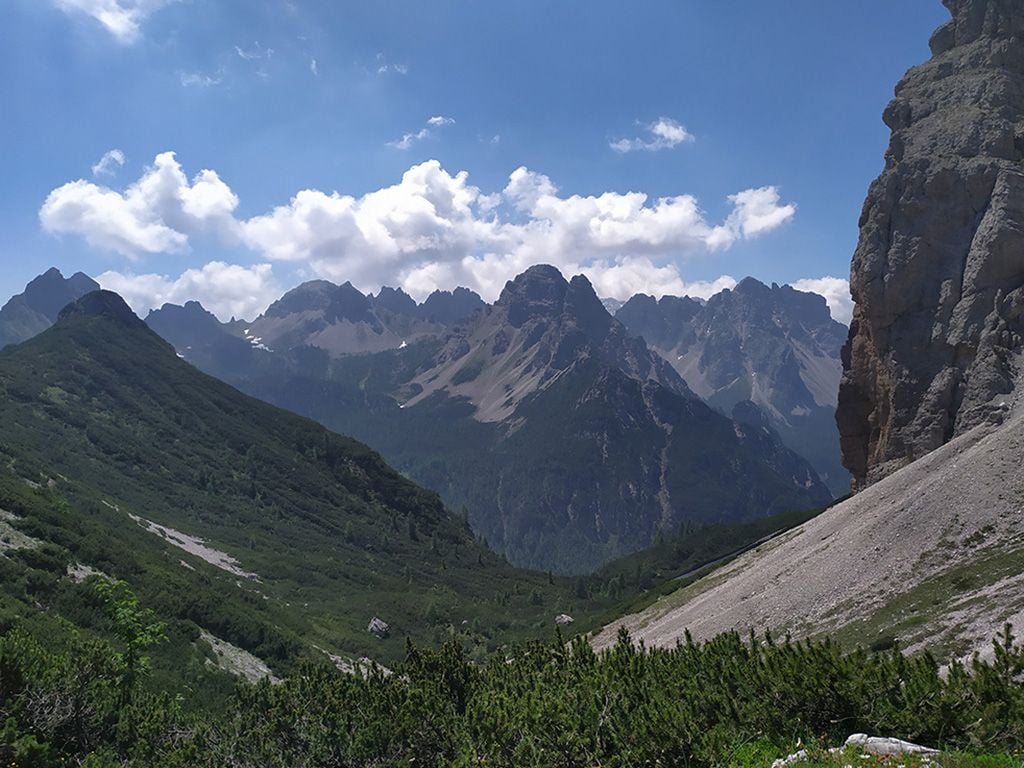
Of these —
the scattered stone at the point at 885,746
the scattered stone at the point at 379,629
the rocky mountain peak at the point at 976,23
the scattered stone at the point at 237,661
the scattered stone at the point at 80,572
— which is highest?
the rocky mountain peak at the point at 976,23

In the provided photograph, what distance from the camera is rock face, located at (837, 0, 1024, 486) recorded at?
81.3 metres

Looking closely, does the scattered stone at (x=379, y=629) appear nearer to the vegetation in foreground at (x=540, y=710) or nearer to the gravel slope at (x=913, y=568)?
the gravel slope at (x=913, y=568)

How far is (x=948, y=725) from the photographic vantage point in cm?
1739

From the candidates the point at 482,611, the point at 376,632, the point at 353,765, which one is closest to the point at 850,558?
the point at 353,765

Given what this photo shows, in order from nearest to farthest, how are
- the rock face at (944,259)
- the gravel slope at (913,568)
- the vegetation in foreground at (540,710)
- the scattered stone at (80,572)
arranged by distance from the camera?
the vegetation in foreground at (540,710) → the gravel slope at (913,568) → the scattered stone at (80,572) → the rock face at (944,259)

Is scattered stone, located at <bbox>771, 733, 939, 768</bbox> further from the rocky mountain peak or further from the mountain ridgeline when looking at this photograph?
the rocky mountain peak

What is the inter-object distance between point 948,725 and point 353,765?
53.7 feet

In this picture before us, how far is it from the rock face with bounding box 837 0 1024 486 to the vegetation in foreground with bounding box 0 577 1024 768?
221 feet

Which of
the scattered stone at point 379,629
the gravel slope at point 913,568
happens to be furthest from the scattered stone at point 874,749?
the scattered stone at point 379,629

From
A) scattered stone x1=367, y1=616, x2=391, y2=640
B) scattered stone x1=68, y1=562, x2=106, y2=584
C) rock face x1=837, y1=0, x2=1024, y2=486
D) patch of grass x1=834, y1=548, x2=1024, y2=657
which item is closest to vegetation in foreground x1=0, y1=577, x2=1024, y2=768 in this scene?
patch of grass x1=834, y1=548, x2=1024, y2=657

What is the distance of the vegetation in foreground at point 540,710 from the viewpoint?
701 inches

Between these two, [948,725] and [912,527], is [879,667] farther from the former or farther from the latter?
[912,527]

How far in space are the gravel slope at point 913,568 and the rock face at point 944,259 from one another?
52.9ft

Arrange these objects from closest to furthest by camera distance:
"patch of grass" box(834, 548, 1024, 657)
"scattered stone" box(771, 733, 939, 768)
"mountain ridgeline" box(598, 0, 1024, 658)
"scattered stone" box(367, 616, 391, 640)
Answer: "scattered stone" box(771, 733, 939, 768)
"patch of grass" box(834, 548, 1024, 657)
"mountain ridgeline" box(598, 0, 1024, 658)
"scattered stone" box(367, 616, 391, 640)
